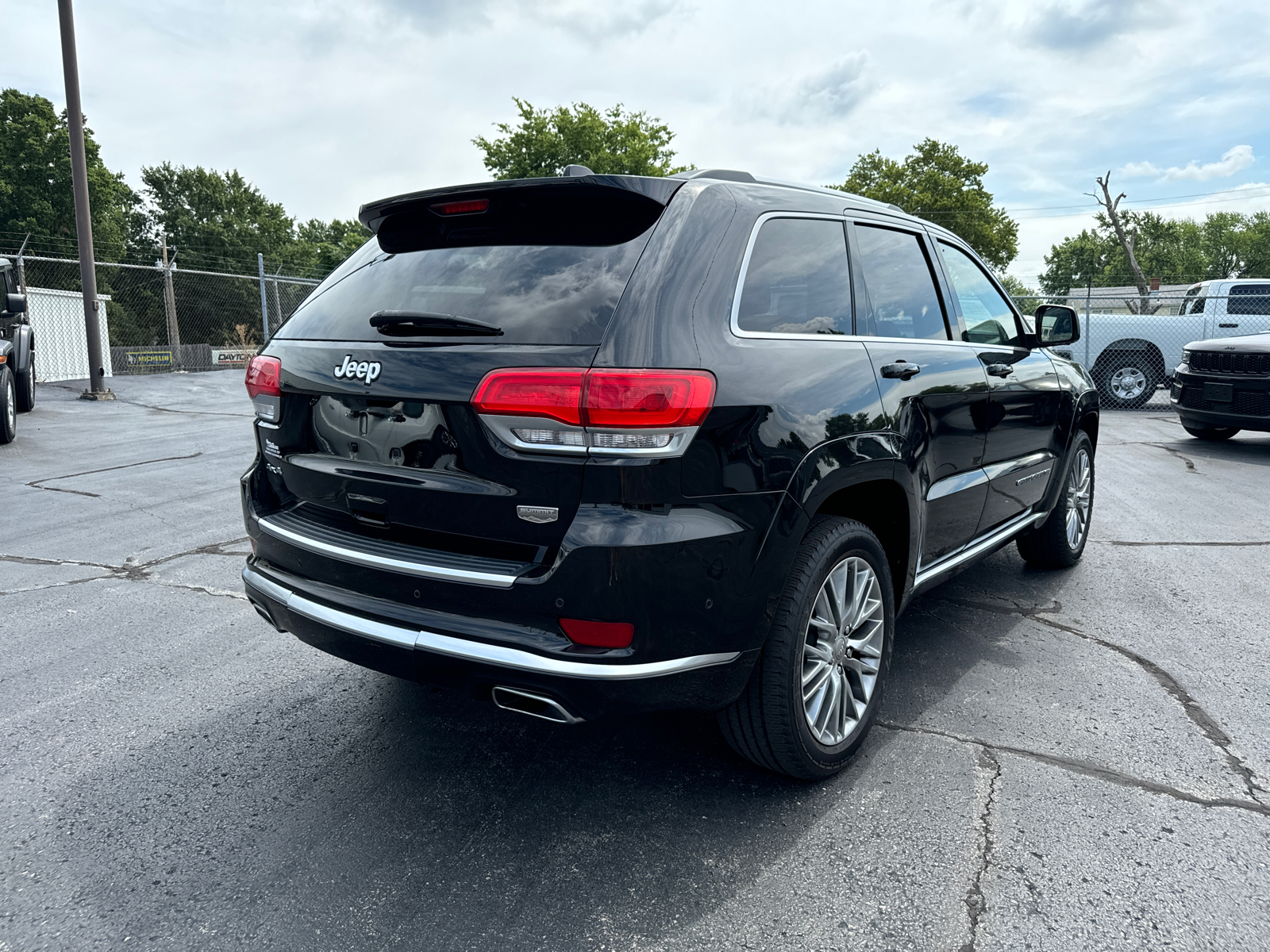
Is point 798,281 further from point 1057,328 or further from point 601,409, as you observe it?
point 1057,328

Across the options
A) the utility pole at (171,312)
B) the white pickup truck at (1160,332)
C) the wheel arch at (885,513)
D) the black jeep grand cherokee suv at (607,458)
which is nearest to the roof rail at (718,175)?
the black jeep grand cherokee suv at (607,458)

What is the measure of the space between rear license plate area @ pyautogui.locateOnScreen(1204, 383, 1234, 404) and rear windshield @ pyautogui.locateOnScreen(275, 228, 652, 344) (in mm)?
10139

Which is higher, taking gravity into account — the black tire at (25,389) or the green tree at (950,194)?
the green tree at (950,194)

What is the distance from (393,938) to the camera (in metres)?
2.08

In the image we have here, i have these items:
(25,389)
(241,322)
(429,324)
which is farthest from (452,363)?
(241,322)

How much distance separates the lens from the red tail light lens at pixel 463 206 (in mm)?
2650

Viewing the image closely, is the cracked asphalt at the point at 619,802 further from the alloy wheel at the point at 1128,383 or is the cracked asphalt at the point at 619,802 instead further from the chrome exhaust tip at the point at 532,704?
the alloy wheel at the point at 1128,383

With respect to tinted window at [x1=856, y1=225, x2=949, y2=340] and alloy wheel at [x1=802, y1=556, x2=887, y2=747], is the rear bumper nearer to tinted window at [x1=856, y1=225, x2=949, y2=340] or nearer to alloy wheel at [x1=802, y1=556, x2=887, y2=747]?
alloy wheel at [x1=802, y1=556, x2=887, y2=747]

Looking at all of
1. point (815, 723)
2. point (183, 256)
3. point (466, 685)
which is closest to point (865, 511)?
point (815, 723)

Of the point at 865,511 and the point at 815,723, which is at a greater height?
the point at 865,511

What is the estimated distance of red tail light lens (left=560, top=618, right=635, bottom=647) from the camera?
87.3 inches

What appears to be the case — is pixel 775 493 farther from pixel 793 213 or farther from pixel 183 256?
pixel 183 256

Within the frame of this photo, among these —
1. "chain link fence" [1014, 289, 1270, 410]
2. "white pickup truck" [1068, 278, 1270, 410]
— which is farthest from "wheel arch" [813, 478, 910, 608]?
"white pickup truck" [1068, 278, 1270, 410]

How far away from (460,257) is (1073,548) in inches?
166
